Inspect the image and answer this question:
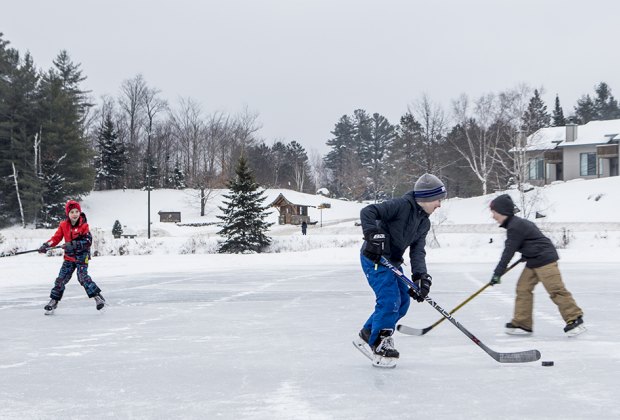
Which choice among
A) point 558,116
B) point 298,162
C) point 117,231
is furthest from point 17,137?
point 558,116

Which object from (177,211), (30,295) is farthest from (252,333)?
(177,211)

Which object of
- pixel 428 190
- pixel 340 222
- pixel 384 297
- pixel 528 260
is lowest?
pixel 340 222

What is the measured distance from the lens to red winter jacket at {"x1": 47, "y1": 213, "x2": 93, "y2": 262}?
9.14 meters

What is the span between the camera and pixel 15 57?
63.3 m

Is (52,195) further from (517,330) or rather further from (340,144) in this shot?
(340,144)

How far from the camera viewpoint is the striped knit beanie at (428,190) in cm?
548

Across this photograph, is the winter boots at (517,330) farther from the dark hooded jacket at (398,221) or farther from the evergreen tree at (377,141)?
the evergreen tree at (377,141)

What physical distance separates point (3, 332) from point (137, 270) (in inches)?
441

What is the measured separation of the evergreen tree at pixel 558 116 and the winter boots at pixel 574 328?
82.4 metres

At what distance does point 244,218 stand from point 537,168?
1529 inches

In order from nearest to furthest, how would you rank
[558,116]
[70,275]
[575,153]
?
[70,275], [575,153], [558,116]

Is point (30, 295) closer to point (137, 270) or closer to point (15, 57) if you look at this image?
point (137, 270)

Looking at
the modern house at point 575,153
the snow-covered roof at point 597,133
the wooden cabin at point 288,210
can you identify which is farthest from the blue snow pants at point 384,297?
the wooden cabin at point 288,210

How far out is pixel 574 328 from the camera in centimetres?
698
